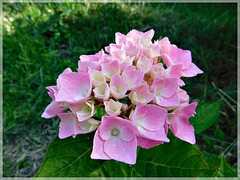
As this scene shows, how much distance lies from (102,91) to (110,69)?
0.07 m

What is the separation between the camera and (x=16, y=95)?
60.9 inches

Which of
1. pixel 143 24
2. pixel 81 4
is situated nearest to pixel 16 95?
pixel 81 4

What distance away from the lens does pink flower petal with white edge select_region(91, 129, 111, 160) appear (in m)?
0.52

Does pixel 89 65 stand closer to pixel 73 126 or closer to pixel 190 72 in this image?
pixel 73 126

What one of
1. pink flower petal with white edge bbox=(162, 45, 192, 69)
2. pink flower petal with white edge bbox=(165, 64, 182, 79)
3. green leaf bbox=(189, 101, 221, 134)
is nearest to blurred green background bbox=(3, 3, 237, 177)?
green leaf bbox=(189, 101, 221, 134)

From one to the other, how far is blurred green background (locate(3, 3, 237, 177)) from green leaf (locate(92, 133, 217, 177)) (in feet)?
2.12

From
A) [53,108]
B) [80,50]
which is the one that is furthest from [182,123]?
[80,50]

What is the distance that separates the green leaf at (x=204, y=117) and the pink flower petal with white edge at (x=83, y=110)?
55 cm

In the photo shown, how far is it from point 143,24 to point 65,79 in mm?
1434

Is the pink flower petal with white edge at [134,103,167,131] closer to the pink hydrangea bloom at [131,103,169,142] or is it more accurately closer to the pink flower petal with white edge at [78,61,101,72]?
the pink hydrangea bloom at [131,103,169,142]

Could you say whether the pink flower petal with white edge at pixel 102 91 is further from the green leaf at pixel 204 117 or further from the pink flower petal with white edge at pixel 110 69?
the green leaf at pixel 204 117

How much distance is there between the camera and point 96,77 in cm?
61

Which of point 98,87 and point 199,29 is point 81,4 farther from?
point 98,87

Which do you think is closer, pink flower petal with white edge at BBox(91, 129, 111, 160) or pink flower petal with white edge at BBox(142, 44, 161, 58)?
pink flower petal with white edge at BBox(91, 129, 111, 160)
